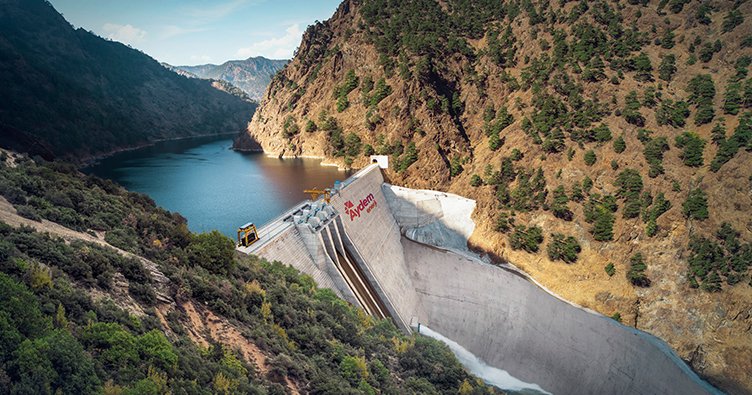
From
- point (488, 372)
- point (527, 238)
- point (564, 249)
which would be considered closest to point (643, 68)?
point (564, 249)

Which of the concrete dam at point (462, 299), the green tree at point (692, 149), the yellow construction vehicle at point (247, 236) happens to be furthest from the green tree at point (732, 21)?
the yellow construction vehicle at point (247, 236)

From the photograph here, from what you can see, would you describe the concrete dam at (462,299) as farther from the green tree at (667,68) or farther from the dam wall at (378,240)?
the green tree at (667,68)

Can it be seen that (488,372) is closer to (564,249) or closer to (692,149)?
(564,249)

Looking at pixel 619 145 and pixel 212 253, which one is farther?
pixel 619 145

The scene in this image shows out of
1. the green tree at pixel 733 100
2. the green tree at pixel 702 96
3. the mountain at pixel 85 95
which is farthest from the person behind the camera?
the mountain at pixel 85 95

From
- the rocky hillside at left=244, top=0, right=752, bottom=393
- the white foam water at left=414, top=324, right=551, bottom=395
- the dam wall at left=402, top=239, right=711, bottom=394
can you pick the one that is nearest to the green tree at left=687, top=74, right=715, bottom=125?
the rocky hillside at left=244, top=0, right=752, bottom=393

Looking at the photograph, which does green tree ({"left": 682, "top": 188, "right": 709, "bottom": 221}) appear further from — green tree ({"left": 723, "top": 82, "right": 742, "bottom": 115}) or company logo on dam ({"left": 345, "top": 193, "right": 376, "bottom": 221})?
company logo on dam ({"left": 345, "top": 193, "right": 376, "bottom": 221})
